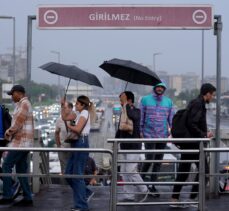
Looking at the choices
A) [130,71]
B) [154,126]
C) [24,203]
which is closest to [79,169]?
[24,203]

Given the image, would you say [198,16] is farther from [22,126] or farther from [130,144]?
[22,126]

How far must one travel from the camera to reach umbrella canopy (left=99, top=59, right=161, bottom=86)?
9.71 m

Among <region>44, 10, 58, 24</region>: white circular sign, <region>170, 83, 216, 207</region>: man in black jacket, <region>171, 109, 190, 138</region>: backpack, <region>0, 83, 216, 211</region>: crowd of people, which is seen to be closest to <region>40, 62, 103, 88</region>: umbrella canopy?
<region>0, 83, 216, 211</region>: crowd of people

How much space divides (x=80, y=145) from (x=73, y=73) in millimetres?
1234

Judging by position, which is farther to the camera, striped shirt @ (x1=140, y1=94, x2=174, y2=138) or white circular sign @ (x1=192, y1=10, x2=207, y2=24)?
striped shirt @ (x1=140, y1=94, x2=174, y2=138)

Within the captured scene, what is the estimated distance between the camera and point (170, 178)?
10.0m

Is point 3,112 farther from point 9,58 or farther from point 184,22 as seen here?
point 9,58


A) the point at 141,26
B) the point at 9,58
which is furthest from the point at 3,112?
the point at 9,58

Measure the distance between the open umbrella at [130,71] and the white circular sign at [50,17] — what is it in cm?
98

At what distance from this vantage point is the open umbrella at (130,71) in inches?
382

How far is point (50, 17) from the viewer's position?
9930mm

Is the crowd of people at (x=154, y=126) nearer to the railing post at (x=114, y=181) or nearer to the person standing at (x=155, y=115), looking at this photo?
the person standing at (x=155, y=115)

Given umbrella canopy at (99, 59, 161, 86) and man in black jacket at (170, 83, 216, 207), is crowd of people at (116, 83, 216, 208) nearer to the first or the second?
man in black jacket at (170, 83, 216, 207)

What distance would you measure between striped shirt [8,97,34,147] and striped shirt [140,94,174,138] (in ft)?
6.27
